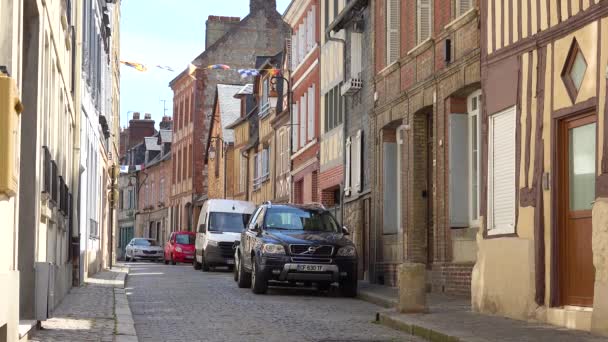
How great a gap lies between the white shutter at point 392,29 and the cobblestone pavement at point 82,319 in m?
7.93

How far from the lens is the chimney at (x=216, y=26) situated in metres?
66.4

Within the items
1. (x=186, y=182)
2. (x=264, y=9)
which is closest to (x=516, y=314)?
(x=264, y=9)

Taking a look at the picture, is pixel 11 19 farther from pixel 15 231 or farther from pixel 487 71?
pixel 487 71

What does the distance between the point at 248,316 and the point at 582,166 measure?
17.3 ft

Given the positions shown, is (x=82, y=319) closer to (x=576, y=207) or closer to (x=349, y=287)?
(x=576, y=207)

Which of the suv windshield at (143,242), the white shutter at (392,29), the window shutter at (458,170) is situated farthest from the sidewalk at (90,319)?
the suv windshield at (143,242)

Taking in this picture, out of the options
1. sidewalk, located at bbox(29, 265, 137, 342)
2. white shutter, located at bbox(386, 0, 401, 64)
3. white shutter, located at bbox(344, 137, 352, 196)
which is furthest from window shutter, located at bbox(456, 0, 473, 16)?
white shutter, located at bbox(344, 137, 352, 196)

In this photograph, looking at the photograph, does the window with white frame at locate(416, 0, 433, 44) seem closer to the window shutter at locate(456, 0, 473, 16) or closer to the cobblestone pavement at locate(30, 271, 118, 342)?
the window shutter at locate(456, 0, 473, 16)

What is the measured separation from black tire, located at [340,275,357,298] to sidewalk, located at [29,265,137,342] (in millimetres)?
3984

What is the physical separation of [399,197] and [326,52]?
31.8 feet

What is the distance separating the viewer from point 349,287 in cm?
2052

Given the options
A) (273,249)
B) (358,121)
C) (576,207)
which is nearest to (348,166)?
(358,121)

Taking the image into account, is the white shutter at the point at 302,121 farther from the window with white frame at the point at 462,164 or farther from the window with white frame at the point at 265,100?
the window with white frame at the point at 462,164

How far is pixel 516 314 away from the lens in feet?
45.6
